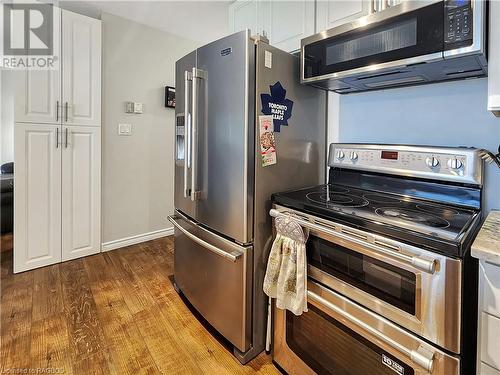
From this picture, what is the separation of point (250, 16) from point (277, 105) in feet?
3.46

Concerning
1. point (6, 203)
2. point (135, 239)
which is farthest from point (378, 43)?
point (6, 203)

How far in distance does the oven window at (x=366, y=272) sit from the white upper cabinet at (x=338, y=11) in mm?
1177

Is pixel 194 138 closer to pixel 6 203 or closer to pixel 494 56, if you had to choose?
pixel 494 56

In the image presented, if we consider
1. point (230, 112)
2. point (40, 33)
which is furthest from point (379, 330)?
point (40, 33)

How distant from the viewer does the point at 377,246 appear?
3.05 feet

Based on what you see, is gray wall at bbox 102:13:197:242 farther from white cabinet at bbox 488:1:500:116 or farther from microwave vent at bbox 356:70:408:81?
white cabinet at bbox 488:1:500:116

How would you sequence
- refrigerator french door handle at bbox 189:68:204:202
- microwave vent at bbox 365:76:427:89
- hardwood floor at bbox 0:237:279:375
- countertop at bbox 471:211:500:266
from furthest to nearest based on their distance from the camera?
refrigerator french door handle at bbox 189:68:204:202 → hardwood floor at bbox 0:237:279:375 → microwave vent at bbox 365:76:427:89 → countertop at bbox 471:211:500:266

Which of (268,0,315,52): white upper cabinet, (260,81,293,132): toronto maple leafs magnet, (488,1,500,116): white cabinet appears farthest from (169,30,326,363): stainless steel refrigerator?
(488,1,500,116): white cabinet

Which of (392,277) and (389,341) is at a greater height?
(392,277)

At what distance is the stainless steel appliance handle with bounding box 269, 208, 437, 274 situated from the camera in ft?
2.63

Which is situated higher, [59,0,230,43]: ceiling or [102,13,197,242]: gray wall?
[59,0,230,43]: ceiling

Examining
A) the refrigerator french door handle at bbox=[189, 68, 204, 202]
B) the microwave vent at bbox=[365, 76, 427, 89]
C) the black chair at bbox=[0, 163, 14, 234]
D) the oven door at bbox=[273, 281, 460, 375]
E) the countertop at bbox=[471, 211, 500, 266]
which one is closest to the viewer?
the countertop at bbox=[471, 211, 500, 266]

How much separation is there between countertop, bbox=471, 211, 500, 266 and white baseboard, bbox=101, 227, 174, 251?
303cm

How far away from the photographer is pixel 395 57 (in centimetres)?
111
